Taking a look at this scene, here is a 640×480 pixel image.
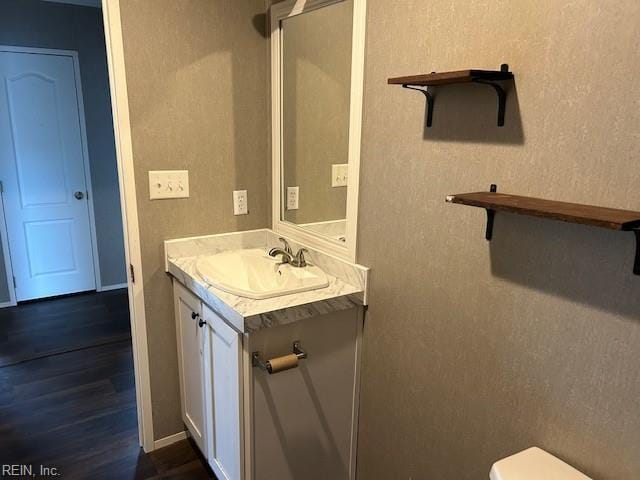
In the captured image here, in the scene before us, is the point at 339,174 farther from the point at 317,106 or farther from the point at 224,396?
the point at 224,396

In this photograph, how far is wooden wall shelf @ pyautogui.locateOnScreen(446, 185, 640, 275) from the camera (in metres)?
0.89

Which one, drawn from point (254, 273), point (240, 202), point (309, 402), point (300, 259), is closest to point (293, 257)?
point (300, 259)

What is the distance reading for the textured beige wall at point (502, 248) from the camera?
102 centimetres

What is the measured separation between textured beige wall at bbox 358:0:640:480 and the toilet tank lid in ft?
0.14

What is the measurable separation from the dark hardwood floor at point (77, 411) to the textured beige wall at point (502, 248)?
1.21m

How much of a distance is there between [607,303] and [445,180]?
0.54 metres

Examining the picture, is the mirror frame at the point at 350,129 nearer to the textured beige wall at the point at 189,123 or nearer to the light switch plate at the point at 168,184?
the textured beige wall at the point at 189,123

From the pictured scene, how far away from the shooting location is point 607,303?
104 centimetres

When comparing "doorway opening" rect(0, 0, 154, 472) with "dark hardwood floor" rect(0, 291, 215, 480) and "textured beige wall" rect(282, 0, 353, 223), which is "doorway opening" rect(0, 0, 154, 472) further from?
"textured beige wall" rect(282, 0, 353, 223)

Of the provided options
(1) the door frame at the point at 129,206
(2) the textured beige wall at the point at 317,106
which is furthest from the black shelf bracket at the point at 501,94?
(1) the door frame at the point at 129,206

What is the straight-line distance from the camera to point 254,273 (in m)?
2.09

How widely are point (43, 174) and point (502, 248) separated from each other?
388cm

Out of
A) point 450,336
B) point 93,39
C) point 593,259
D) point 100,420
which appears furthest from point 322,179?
point 93,39

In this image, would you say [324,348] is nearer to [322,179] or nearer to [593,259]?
[322,179]
